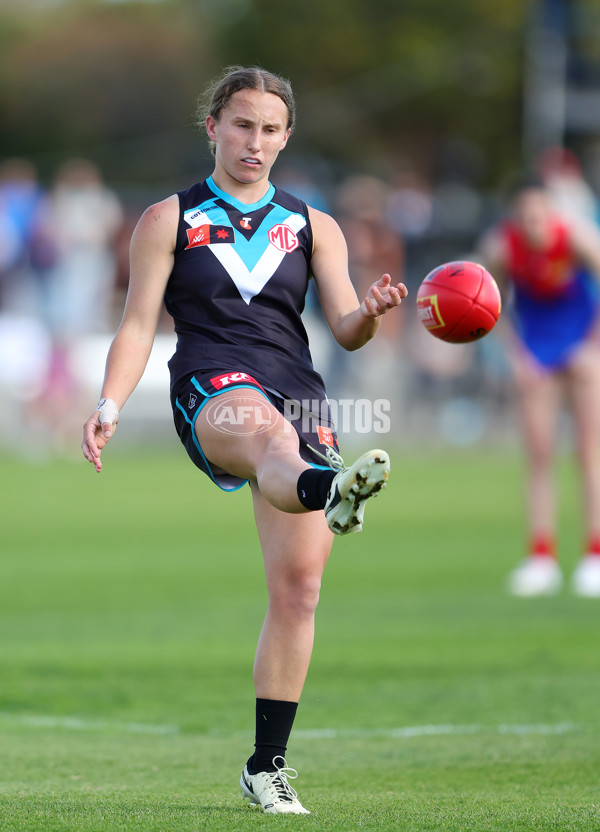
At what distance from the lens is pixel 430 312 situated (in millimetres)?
5375

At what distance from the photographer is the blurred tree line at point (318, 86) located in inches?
1769

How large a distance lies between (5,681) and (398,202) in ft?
59.1

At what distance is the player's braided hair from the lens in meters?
4.95

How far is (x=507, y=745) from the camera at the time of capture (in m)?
5.98

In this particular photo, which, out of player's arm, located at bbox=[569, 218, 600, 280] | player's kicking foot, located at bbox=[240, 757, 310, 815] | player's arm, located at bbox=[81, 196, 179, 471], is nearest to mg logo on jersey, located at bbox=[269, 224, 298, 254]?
player's arm, located at bbox=[81, 196, 179, 471]

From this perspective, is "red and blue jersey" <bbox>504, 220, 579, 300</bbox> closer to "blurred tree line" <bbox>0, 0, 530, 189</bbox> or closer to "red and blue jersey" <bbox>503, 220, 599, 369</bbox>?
"red and blue jersey" <bbox>503, 220, 599, 369</bbox>

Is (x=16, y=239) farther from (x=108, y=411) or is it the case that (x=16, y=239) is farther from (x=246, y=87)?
(x=108, y=411)

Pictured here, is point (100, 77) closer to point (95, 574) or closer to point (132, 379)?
point (95, 574)

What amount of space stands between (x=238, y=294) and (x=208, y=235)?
0.23 m

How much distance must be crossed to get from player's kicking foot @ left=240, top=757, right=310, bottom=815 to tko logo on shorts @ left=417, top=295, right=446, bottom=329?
5.58 ft

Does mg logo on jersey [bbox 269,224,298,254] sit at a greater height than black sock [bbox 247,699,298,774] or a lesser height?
greater

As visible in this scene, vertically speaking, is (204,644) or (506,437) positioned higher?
(506,437)

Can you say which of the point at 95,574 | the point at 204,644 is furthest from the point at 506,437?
the point at 204,644

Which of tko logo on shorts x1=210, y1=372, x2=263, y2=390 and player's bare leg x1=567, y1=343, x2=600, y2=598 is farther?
player's bare leg x1=567, y1=343, x2=600, y2=598
